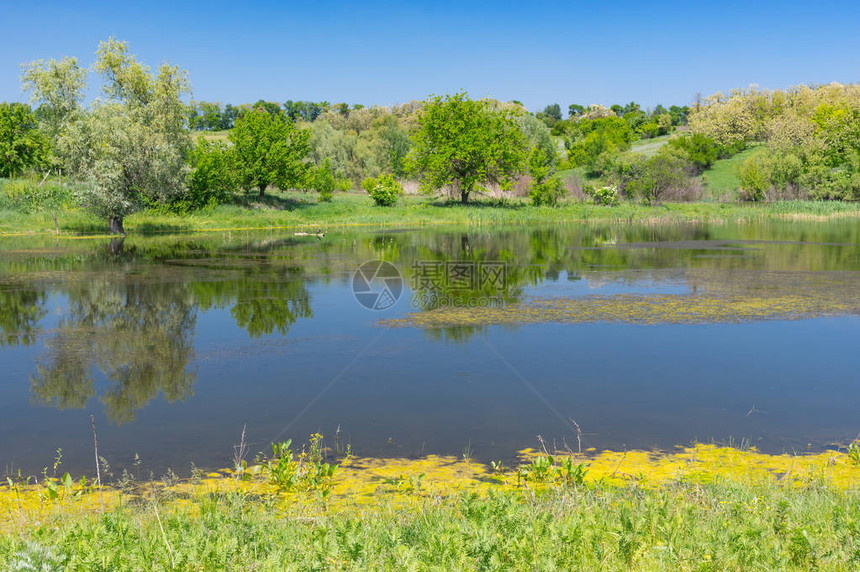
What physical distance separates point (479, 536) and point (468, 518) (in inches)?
24.5

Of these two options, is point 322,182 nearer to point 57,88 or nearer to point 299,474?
point 57,88

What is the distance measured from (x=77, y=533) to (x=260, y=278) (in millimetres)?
17758

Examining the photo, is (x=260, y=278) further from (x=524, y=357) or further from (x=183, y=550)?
(x=183, y=550)

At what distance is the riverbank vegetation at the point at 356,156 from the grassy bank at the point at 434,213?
2.31 feet

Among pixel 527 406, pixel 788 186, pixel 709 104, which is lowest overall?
pixel 527 406

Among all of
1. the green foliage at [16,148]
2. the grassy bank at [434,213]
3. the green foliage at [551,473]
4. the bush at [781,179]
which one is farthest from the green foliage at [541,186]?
the green foliage at [551,473]

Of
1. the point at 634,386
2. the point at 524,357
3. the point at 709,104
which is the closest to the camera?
the point at 634,386

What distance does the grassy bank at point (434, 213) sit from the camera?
4858cm

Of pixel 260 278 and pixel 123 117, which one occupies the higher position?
pixel 123 117

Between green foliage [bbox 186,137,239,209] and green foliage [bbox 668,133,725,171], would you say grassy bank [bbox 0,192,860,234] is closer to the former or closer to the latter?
green foliage [bbox 186,137,239,209]

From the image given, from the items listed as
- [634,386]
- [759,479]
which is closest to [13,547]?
[759,479]

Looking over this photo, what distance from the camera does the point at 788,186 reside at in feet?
212

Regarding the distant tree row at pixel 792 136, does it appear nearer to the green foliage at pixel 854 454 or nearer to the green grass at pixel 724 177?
the green grass at pixel 724 177

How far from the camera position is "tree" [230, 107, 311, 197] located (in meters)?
52.9
